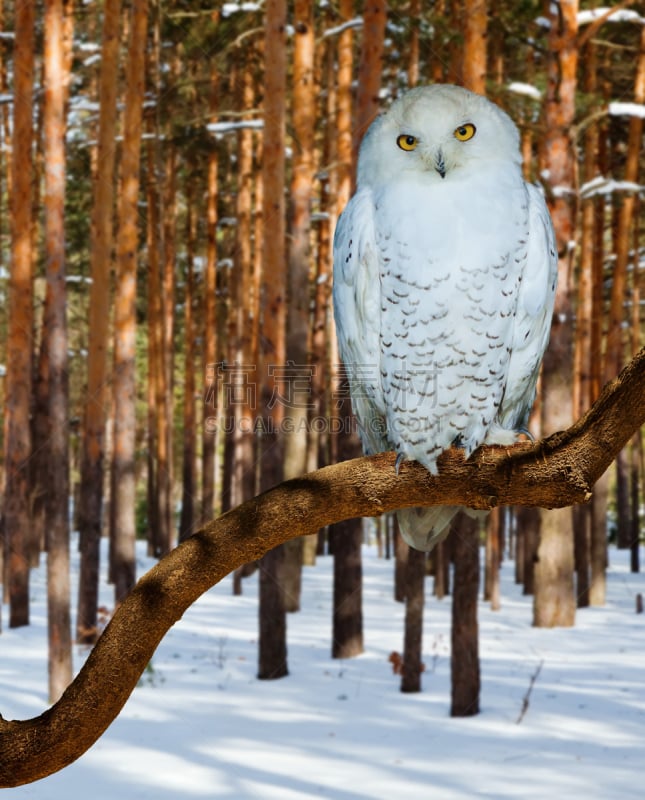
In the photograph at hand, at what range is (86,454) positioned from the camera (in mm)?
12656

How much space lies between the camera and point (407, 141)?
10.0 ft

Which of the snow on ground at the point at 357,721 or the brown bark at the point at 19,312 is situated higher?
the brown bark at the point at 19,312

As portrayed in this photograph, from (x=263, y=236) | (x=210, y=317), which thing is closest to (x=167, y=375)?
(x=210, y=317)

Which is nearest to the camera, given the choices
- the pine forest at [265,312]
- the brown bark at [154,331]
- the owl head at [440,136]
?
the owl head at [440,136]

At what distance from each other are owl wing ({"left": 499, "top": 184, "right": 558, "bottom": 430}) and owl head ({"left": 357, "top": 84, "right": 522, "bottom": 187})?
0.75 feet

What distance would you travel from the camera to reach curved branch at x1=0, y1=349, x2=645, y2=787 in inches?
94.7

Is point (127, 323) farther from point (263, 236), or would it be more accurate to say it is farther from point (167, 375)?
point (167, 375)

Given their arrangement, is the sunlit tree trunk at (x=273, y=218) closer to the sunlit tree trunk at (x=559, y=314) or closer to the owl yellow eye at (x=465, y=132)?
the sunlit tree trunk at (x=559, y=314)

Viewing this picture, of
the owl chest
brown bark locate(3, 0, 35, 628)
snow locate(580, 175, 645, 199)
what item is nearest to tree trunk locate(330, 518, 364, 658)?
brown bark locate(3, 0, 35, 628)

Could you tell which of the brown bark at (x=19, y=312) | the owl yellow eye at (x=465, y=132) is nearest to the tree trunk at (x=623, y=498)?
the brown bark at (x=19, y=312)

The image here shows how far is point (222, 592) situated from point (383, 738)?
9.28 meters

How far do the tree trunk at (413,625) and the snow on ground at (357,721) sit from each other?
17cm

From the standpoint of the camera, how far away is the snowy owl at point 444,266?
3002mm

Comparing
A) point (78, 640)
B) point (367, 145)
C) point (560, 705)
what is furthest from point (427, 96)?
point (78, 640)
